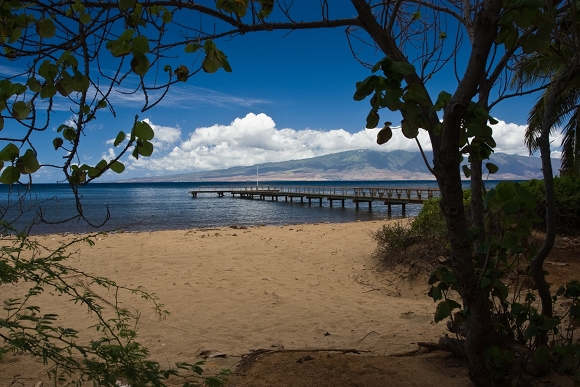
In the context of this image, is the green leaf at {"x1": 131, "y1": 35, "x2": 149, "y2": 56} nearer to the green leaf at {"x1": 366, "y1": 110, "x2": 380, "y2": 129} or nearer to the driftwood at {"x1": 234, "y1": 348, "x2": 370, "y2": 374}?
the green leaf at {"x1": 366, "y1": 110, "x2": 380, "y2": 129}

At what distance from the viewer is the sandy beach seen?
439 cm

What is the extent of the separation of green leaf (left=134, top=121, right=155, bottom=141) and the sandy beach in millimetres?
2927

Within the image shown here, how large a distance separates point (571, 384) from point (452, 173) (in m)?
1.80

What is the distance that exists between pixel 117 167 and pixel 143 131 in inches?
9.3

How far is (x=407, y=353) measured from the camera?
3625 mm

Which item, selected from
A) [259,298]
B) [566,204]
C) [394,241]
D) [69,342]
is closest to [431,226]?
[394,241]

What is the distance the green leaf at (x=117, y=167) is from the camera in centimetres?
146

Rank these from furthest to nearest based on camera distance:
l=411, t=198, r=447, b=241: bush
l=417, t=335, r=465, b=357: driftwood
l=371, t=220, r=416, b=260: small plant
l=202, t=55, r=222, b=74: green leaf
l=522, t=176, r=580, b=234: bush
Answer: l=522, t=176, r=580, b=234: bush → l=371, t=220, r=416, b=260: small plant → l=411, t=198, r=447, b=241: bush → l=417, t=335, r=465, b=357: driftwood → l=202, t=55, r=222, b=74: green leaf

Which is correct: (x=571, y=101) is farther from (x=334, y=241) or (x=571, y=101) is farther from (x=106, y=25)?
(x=106, y=25)

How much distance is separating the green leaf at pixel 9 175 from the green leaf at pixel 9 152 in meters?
0.03

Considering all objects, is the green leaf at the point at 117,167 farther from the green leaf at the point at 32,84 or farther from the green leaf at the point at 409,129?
the green leaf at the point at 409,129

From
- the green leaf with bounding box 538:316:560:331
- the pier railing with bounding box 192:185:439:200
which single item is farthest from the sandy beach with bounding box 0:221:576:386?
the pier railing with bounding box 192:185:439:200

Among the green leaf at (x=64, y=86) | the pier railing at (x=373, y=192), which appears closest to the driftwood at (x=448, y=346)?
the green leaf at (x=64, y=86)

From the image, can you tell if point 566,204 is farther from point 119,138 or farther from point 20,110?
point 20,110
